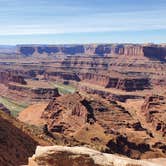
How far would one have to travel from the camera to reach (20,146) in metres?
52.0

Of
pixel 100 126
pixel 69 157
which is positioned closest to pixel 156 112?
pixel 100 126

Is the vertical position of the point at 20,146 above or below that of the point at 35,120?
above

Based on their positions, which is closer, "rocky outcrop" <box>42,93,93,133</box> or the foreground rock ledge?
the foreground rock ledge

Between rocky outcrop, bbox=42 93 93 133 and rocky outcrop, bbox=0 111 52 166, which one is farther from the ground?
rocky outcrop, bbox=0 111 52 166

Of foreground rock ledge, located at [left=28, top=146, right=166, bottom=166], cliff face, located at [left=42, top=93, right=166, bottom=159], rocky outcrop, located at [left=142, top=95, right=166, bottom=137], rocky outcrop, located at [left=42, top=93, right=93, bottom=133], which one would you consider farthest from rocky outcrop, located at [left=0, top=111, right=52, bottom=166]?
rocky outcrop, located at [left=142, top=95, right=166, bottom=137]

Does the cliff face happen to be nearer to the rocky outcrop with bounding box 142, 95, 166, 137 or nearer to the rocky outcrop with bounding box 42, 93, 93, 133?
the rocky outcrop with bounding box 42, 93, 93, 133

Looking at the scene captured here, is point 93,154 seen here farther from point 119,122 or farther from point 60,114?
point 60,114

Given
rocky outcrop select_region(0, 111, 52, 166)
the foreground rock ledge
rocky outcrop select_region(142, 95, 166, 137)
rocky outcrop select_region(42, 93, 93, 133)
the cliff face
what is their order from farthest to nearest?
rocky outcrop select_region(142, 95, 166, 137)
rocky outcrop select_region(42, 93, 93, 133)
the cliff face
rocky outcrop select_region(0, 111, 52, 166)
the foreground rock ledge

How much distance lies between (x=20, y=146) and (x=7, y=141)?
2.08 metres

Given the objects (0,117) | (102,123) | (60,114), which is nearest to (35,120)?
(60,114)

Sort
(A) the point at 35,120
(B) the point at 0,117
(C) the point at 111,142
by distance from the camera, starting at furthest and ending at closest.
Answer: (A) the point at 35,120, (C) the point at 111,142, (B) the point at 0,117

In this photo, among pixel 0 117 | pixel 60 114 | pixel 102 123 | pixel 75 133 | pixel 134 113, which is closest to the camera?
pixel 0 117

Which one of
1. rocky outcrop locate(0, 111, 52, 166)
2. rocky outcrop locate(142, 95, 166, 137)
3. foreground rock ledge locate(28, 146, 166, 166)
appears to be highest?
foreground rock ledge locate(28, 146, 166, 166)

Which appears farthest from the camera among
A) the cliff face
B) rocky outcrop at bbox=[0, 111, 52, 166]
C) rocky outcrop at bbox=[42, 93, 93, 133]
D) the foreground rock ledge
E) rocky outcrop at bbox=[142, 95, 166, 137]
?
rocky outcrop at bbox=[142, 95, 166, 137]
